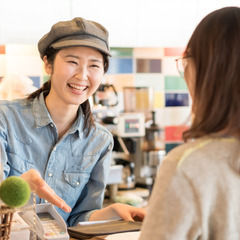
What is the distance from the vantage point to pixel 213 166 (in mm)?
782

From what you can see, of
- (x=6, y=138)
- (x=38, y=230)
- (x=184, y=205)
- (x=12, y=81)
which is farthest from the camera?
(x=12, y=81)

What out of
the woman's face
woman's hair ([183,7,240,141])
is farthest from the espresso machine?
woman's hair ([183,7,240,141])

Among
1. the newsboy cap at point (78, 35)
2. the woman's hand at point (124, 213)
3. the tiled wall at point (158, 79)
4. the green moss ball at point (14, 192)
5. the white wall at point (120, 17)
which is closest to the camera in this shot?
the green moss ball at point (14, 192)

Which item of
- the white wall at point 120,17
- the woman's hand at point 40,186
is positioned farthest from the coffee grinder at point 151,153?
the woman's hand at point 40,186

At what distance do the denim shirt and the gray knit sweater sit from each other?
1007mm

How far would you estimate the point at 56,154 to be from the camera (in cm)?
180

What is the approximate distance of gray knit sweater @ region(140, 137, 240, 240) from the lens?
2.53ft

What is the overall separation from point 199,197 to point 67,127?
1174 mm

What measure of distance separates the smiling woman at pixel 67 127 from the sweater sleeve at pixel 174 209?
907 millimetres

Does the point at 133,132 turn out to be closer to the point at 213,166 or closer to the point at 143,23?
the point at 143,23

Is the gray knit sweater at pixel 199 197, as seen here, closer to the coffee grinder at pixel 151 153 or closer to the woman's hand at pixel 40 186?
the woman's hand at pixel 40 186

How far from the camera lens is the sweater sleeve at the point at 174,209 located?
77 cm

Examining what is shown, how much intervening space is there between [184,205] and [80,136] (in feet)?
3.72

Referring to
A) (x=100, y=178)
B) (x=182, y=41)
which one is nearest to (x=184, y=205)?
(x=100, y=178)
